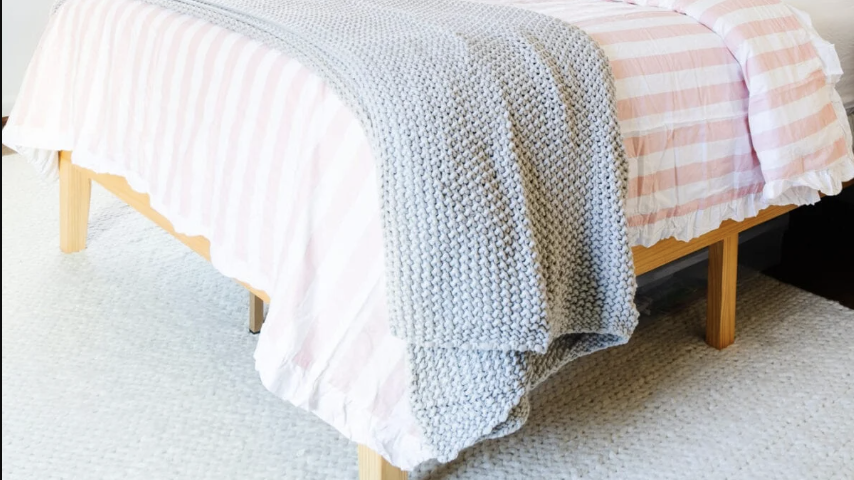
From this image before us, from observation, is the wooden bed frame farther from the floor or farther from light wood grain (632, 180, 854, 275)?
the floor

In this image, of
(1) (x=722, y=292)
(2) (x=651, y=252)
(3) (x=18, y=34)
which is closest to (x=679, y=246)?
(2) (x=651, y=252)

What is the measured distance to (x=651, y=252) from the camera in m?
1.24

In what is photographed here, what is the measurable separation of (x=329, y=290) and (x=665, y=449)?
561 mm

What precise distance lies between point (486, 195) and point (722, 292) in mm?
682

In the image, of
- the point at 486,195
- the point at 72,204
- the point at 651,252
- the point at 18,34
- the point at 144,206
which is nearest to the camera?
the point at 486,195

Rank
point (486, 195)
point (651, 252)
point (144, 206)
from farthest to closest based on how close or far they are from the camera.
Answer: point (144, 206) < point (651, 252) < point (486, 195)

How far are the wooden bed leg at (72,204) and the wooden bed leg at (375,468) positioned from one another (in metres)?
0.96

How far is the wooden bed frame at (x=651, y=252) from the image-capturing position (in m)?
1.14

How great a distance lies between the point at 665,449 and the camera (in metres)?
1.21

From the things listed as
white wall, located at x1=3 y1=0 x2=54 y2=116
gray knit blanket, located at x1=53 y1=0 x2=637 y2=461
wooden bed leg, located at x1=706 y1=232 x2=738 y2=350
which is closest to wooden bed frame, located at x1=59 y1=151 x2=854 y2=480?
wooden bed leg, located at x1=706 y1=232 x2=738 y2=350

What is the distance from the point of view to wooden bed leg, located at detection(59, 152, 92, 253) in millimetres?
1720

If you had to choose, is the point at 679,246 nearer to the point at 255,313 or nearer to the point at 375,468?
the point at 375,468

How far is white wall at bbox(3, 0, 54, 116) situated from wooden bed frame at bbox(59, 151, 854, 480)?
3.38ft

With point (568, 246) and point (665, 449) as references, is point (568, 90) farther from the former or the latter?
point (665, 449)
